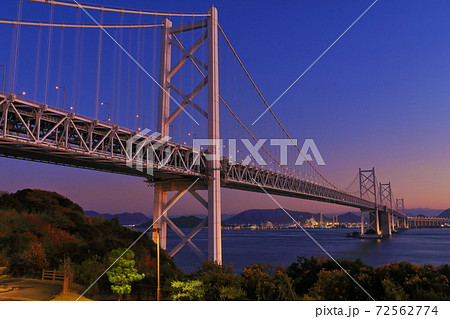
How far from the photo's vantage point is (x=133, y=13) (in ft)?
114

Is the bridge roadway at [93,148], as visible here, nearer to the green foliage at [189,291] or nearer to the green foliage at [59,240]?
the green foliage at [59,240]

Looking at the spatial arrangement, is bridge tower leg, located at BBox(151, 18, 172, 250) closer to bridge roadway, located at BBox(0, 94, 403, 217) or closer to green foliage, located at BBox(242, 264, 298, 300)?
bridge roadway, located at BBox(0, 94, 403, 217)

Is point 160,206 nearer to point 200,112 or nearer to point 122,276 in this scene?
point 200,112

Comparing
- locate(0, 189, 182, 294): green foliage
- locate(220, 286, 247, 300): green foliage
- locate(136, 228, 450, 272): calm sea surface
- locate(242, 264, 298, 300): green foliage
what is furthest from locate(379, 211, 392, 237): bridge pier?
locate(220, 286, 247, 300): green foliage

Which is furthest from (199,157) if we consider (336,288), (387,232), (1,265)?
(387,232)

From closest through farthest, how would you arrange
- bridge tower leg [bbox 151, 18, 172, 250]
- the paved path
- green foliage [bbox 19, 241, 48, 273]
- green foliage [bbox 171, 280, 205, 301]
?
green foliage [bbox 171, 280, 205, 301]
the paved path
green foliage [bbox 19, 241, 48, 273]
bridge tower leg [bbox 151, 18, 172, 250]

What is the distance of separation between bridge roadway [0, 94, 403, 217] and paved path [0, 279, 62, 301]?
20.3ft

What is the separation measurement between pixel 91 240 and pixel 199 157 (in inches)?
398

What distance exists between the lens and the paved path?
14500 millimetres

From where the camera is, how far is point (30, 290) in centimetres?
1571

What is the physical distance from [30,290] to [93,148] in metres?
11.1

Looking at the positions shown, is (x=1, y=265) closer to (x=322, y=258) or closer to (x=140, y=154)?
(x=140, y=154)

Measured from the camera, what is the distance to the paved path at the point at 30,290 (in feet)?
47.6
